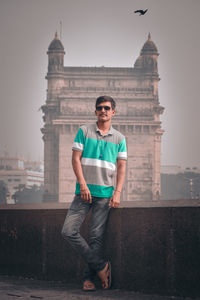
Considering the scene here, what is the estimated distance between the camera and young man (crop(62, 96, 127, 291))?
17.4 ft

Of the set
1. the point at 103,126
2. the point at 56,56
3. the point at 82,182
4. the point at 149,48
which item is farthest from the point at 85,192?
the point at 149,48

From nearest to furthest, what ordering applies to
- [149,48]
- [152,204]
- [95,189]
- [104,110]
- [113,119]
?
1. [95,189]
2. [104,110]
3. [152,204]
4. [113,119]
5. [149,48]

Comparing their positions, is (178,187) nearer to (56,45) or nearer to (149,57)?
(149,57)

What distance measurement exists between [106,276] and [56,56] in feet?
228

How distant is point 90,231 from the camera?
5.41 m

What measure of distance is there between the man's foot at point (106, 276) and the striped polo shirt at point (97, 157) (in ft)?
2.03

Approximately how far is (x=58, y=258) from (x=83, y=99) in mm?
62455

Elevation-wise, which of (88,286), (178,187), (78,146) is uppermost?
(178,187)

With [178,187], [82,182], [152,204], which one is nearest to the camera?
[82,182]

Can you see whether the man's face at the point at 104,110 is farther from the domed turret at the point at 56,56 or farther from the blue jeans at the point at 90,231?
the domed turret at the point at 56,56

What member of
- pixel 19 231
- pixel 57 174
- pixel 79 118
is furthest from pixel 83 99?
pixel 19 231

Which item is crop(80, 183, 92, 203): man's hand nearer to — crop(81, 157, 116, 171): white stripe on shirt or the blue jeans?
the blue jeans

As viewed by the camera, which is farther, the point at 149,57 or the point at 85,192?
the point at 149,57

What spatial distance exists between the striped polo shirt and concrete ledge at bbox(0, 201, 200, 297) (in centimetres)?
36
